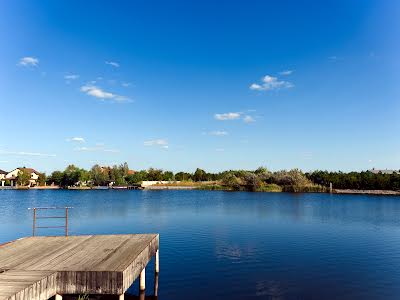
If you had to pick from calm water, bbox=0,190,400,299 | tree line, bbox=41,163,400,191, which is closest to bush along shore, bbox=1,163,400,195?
tree line, bbox=41,163,400,191

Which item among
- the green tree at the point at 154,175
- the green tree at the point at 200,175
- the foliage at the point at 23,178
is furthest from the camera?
the green tree at the point at 154,175

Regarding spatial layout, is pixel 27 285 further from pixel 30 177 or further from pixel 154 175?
pixel 30 177

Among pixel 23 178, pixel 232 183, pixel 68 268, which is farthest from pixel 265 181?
pixel 23 178

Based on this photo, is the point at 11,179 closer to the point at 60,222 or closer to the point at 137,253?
the point at 60,222

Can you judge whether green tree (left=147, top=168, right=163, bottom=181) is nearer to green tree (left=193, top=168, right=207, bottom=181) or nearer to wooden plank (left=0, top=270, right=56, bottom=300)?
green tree (left=193, top=168, right=207, bottom=181)

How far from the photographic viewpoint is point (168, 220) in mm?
46375

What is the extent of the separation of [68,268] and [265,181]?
380 ft

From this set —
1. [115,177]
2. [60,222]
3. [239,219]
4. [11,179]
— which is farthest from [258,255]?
[11,179]

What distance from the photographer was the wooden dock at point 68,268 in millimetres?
11277

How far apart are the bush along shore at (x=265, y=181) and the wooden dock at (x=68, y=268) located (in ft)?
337

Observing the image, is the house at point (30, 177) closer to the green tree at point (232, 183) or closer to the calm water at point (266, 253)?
the green tree at point (232, 183)

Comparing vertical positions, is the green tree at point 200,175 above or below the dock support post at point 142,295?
above

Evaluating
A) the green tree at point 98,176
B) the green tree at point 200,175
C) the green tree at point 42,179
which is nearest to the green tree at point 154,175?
the green tree at point 200,175

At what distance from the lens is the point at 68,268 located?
42.9ft
